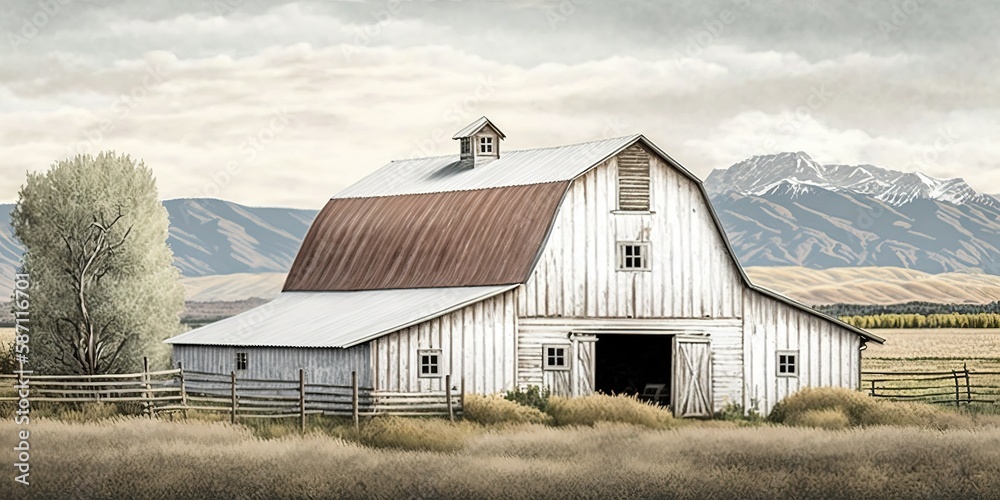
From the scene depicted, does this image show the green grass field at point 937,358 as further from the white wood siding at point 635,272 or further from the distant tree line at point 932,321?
the white wood siding at point 635,272

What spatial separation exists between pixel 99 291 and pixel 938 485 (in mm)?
28497

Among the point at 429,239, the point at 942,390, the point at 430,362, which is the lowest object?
the point at 942,390

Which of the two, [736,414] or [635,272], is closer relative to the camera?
[736,414]

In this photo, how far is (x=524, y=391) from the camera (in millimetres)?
34375

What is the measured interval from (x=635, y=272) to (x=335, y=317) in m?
7.36

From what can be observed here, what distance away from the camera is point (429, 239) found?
130 ft

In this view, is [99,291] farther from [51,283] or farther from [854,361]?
[854,361]

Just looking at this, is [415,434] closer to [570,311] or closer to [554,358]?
[554,358]

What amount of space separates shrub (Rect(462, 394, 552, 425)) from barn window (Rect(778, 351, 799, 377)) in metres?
6.66

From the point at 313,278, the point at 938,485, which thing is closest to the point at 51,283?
the point at 313,278

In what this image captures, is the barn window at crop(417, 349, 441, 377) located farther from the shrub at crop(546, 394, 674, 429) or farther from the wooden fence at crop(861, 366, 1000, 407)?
the wooden fence at crop(861, 366, 1000, 407)

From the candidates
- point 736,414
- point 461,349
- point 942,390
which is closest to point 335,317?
point 461,349

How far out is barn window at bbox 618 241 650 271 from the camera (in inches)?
1412

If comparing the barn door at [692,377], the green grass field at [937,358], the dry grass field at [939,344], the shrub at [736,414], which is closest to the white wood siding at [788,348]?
the shrub at [736,414]
